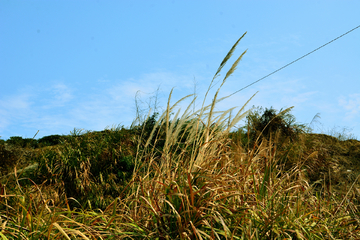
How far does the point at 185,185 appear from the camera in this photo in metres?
1.68

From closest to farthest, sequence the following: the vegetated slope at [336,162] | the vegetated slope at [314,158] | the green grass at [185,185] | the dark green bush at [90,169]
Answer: the green grass at [185,185] → the dark green bush at [90,169] → the vegetated slope at [314,158] → the vegetated slope at [336,162]

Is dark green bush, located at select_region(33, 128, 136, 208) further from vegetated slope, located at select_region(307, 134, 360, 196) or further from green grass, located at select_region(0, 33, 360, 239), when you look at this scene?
vegetated slope, located at select_region(307, 134, 360, 196)

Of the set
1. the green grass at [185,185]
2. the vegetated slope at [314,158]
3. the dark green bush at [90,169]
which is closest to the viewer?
the green grass at [185,185]

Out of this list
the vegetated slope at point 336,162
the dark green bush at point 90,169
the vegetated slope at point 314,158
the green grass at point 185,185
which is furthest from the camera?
the vegetated slope at point 336,162

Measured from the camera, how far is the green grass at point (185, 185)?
5.56ft

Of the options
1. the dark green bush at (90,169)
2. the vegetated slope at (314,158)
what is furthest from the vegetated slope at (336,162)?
the dark green bush at (90,169)

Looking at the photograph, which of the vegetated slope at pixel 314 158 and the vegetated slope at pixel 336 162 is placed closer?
the vegetated slope at pixel 314 158

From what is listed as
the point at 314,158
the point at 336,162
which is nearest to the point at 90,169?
the point at 314,158

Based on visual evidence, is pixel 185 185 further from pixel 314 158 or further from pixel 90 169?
pixel 314 158

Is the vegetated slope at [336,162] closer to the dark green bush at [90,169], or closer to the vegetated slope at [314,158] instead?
the vegetated slope at [314,158]

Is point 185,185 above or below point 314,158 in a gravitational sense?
below

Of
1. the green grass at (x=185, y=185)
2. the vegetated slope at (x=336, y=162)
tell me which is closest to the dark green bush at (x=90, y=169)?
the green grass at (x=185, y=185)

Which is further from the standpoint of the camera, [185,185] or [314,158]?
[314,158]

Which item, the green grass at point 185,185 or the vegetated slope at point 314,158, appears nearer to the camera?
the green grass at point 185,185
